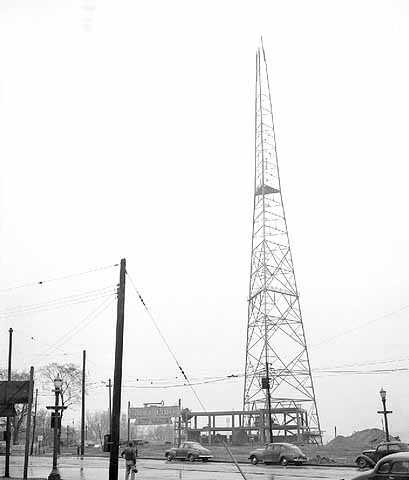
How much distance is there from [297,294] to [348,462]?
74.2ft

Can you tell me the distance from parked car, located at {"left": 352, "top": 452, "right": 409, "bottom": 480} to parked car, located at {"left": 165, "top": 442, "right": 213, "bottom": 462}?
32.0m

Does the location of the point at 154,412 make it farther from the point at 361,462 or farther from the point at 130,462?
the point at 130,462

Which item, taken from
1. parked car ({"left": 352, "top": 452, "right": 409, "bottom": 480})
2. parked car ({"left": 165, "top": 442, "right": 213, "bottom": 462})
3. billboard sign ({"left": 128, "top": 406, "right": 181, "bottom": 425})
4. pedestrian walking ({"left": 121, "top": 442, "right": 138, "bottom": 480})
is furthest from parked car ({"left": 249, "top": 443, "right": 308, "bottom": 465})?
billboard sign ({"left": 128, "top": 406, "right": 181, "bottom": 425})

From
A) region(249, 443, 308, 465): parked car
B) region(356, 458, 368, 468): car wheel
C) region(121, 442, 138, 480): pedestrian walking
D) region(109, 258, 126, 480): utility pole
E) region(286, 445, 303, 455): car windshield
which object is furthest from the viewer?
region(286, 445, 303, 455): car windshield

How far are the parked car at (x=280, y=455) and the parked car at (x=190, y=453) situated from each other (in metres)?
6.70

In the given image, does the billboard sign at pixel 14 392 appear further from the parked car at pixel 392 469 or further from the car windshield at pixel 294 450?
the parked car at pixel 392 469

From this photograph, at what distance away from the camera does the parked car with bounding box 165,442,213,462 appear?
45.5 metres

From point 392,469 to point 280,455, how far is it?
24287 millimetres

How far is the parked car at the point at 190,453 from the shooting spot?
45531 mm

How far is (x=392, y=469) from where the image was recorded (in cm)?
1491

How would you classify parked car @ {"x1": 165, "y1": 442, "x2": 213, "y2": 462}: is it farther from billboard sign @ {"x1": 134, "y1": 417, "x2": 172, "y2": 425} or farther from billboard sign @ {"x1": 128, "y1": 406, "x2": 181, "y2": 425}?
billboard sign @ {"x1": 134, "y1": 417, "x2": 172, "y2": 425}

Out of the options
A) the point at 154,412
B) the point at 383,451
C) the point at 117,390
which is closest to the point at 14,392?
the point at 117,390

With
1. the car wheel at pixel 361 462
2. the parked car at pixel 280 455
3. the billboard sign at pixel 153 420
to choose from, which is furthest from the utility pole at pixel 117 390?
the billboard sign at pixel 153 420

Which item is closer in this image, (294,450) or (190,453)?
(294,450)
